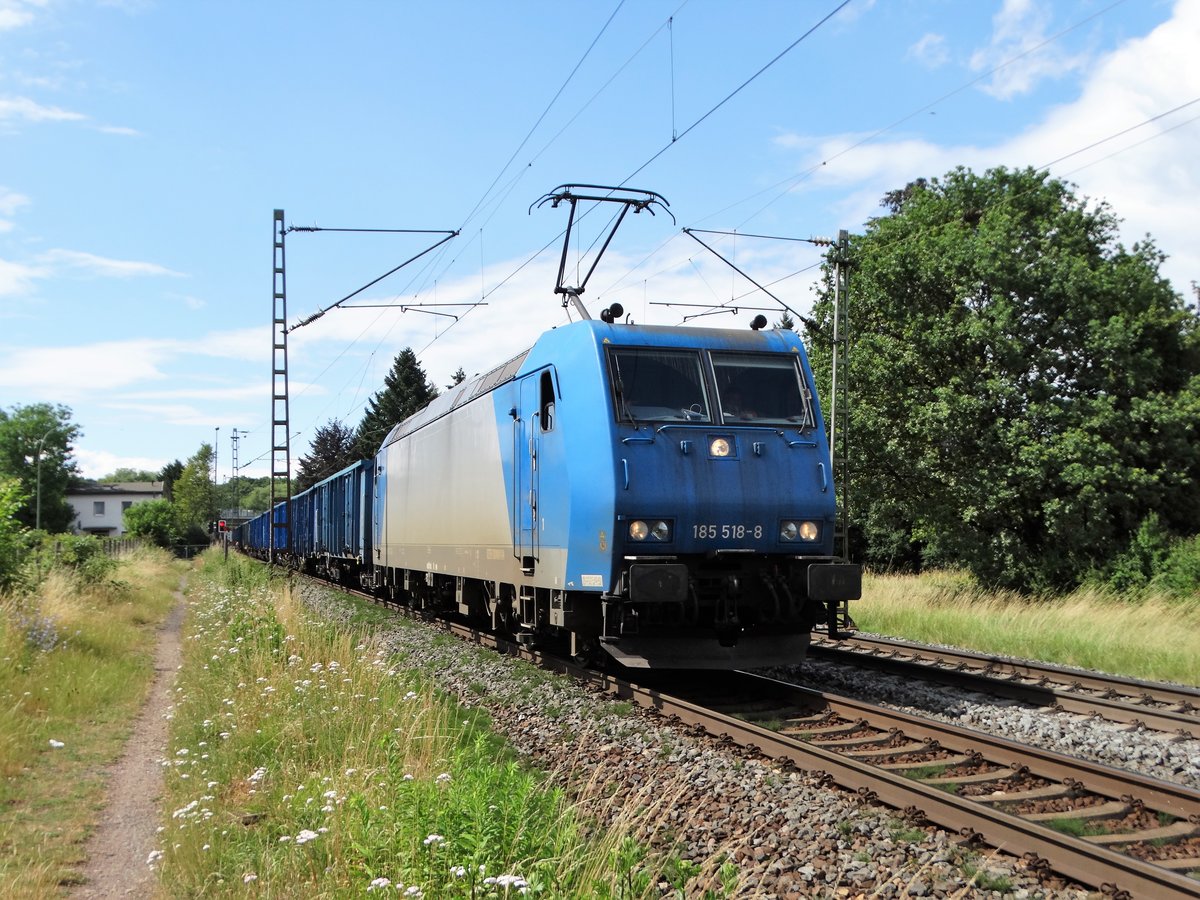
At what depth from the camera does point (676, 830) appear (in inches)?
219

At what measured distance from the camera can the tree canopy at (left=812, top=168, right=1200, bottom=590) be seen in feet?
70.8

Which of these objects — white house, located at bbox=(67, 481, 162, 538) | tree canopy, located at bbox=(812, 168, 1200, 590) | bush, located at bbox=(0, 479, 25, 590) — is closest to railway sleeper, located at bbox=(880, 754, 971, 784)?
bush, located at bbox=(0, 479, 25, 590)

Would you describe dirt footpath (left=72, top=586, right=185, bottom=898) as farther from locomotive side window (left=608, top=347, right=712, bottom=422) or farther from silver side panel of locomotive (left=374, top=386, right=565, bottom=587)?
locomotive side window (left=608, top=347, right=712, bottom=422)

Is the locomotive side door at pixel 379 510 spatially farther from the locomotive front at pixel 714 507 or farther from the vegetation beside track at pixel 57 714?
the locomotive front at pixel 714 507

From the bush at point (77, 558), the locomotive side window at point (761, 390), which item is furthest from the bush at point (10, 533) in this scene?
the locomotive side window at point (761, 390)

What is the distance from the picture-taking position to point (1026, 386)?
22.5 meters

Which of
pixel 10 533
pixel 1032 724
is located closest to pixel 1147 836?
pixel 1032 724

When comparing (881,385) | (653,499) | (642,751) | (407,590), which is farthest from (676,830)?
(881,385)

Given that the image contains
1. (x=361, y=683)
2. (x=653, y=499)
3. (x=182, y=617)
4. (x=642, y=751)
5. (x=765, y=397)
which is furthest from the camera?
(x=182, y=617)

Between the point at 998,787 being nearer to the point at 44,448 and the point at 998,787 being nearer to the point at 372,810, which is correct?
the point at 372,810

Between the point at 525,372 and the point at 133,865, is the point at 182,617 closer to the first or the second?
the point at 525,372

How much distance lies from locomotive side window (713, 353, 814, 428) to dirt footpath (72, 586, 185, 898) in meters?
5.84

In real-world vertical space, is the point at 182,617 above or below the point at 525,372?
below

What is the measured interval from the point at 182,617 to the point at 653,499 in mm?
17351
